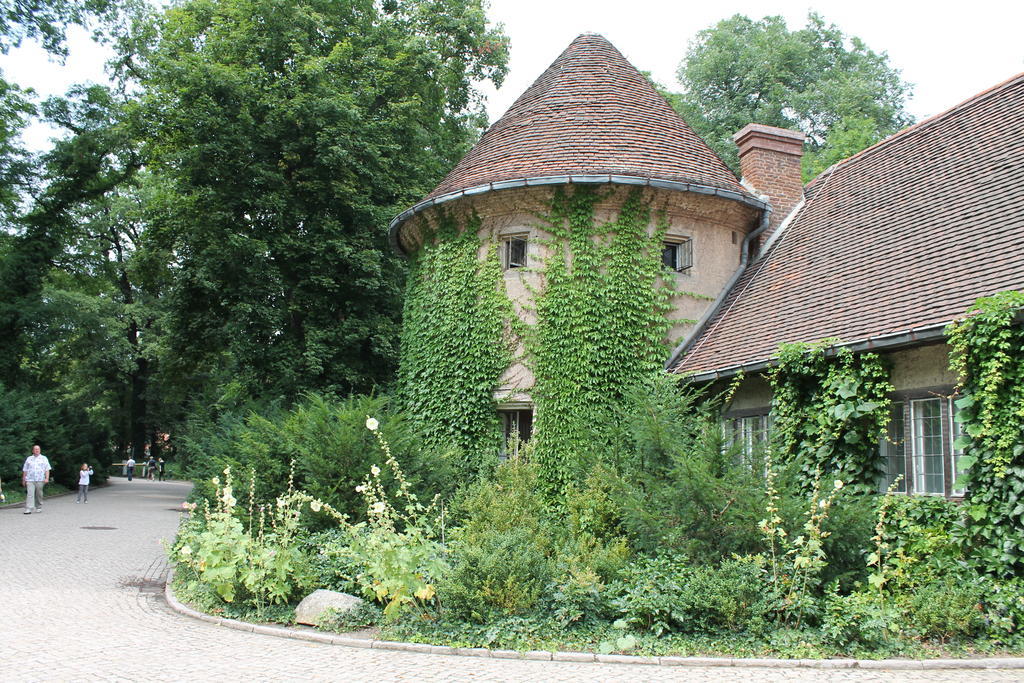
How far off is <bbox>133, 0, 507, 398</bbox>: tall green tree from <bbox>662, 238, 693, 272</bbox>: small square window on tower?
8.19 metres

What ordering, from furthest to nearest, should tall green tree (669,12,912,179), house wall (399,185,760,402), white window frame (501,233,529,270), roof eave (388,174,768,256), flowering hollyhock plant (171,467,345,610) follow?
tall green tree (669,12,912,179) < white window frame (501,233,529,270) < house wall (399,185,760,402) < roof eave (388,174,768,256) < flowering hollyhock plant (171,467,345,610)

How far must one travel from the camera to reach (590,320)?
14.5m

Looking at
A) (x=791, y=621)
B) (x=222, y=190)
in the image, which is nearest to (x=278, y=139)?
(x=222, y=190)

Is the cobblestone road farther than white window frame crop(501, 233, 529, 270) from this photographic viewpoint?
No

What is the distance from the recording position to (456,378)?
1562 centimetres

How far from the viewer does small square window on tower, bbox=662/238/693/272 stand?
15688 millimetres

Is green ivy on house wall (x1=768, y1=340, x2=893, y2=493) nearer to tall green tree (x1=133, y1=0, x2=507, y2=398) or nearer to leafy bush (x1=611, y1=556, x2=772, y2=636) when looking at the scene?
leafy bush (x1=611, y1=556, x2=772, y2=636)

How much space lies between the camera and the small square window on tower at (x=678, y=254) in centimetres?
1569

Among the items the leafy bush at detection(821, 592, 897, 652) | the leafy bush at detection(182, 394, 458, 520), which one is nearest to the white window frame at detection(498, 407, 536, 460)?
the leafy bush at detection(182, 394, 458, 520)

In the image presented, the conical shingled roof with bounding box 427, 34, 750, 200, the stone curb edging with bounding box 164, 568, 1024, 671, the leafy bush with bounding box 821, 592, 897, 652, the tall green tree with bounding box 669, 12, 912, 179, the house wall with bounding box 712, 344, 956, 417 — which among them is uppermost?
the tall green tree with bounding box 669, 12, 912, 179

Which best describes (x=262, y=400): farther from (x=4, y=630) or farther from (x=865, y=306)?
(x=865, y=306)

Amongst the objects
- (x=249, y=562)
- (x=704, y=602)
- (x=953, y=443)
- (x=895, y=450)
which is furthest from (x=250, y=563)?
(x=953, y=443)

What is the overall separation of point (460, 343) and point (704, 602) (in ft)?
28.5

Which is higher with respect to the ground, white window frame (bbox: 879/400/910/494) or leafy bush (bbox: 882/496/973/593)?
white window frame (bbox: 879/400/910/494)
